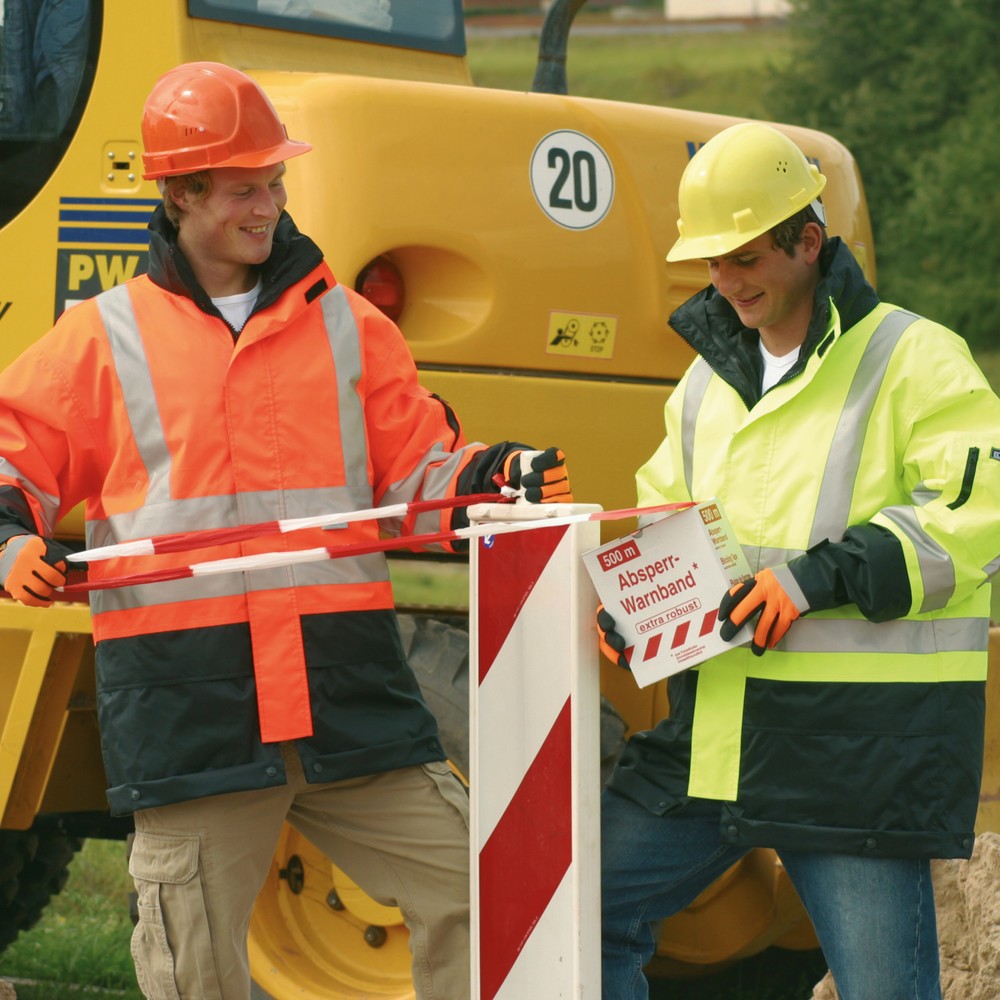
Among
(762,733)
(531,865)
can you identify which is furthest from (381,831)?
(762,733)

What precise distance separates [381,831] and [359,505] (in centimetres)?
62

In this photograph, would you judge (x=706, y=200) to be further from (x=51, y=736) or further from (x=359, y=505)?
(x=51, y=736)

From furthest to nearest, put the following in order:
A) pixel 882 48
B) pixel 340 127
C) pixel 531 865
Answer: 1. pixel 882 48
2. pixel 340 127
3. pixel 531 865

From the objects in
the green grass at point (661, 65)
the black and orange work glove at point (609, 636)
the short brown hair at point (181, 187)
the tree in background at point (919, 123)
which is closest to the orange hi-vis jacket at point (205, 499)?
the short brown hair at point (181, 187)

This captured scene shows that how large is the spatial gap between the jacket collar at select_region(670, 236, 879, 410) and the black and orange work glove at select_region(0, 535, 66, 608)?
4.14ft

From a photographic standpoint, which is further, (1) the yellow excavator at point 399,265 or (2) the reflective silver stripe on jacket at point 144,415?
(1) the yellow excavator at point 399,265

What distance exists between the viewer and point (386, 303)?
443 centimetres

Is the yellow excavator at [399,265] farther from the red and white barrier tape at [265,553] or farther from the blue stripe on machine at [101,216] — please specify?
the red and white barrier tape at [265,553]

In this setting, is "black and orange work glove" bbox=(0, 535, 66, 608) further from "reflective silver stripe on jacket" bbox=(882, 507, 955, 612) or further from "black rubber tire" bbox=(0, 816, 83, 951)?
"black rubber tire" bbox=(0, 816, 83, 951)

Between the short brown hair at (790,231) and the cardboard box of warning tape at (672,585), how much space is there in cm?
51

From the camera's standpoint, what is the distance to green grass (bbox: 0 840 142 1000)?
582cm

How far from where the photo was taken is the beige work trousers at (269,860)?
3.38 meters

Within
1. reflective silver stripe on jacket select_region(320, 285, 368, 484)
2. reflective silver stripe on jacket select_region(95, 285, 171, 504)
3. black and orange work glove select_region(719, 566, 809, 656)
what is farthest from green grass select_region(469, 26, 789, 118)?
black and orange work glove select_region(719, 566, 809, 656)

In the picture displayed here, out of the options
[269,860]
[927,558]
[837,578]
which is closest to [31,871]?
[269,860]
